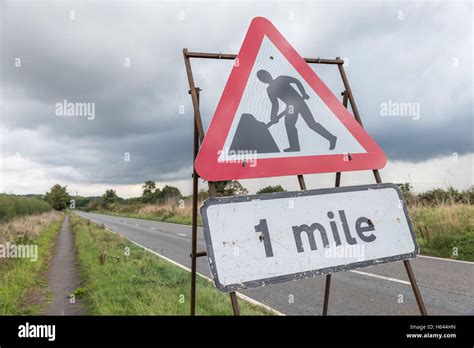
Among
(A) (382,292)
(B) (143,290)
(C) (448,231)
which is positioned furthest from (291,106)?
(C) (448,231)

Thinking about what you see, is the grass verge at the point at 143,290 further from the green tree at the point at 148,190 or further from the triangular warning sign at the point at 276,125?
the green tree at the point at 148,190

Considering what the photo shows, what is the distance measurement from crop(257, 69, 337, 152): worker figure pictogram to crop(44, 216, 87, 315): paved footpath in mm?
4489

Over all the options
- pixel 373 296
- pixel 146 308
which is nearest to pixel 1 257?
pixel 146 308

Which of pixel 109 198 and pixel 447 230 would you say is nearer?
pixel 447 230

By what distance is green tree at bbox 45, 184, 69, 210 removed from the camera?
86750 millimetres

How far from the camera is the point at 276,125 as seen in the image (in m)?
2.54

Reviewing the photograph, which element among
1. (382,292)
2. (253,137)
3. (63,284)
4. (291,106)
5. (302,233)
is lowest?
(63,284)

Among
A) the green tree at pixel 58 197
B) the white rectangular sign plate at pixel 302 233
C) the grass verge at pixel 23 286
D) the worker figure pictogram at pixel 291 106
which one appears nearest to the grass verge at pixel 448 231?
the white rectangular sign plate at pixel 302 233

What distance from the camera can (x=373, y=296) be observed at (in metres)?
6.09

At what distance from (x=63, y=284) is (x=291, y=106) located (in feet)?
22.7

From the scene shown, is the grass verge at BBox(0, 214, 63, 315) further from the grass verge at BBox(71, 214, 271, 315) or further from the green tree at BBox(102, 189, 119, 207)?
the green tree at BBox(102, 189, 119, 207)

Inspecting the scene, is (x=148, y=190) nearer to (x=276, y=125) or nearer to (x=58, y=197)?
(x=58, y=197)
